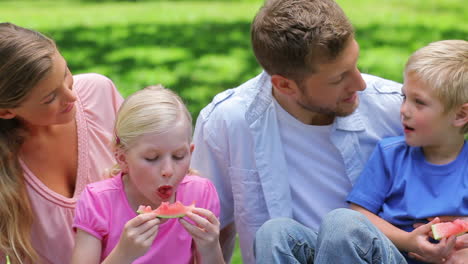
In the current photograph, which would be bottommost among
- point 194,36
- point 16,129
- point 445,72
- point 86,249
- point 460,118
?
point 194,36

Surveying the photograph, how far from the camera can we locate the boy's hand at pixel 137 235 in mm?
3109

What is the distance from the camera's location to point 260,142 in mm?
3834

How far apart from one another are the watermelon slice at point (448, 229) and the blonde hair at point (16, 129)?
71.0 inches

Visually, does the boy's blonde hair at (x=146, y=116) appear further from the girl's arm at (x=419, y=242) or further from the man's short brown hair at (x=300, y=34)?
the girl's arm at (x=419, y=242)

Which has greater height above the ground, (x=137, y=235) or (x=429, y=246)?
(x=137, y=235)

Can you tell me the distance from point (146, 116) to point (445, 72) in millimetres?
1367

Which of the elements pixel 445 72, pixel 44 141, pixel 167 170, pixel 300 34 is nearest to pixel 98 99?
pixel 44 141

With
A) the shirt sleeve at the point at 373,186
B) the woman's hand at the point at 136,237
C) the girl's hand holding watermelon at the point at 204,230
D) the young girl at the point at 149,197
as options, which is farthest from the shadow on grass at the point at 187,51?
the woman's hand at the point at 136,237

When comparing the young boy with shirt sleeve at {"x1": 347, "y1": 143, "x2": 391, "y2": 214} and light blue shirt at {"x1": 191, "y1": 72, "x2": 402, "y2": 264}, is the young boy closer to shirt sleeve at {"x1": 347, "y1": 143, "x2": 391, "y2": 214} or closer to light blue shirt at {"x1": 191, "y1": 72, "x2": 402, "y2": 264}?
shirt sleeve at {"x1": 347, "y1": 143, "x2": 391, "y2": 214}

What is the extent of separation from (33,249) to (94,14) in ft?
33.4

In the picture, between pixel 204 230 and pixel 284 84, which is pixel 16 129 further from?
pixel 284 84

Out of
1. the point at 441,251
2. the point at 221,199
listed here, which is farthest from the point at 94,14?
the point at 441,251

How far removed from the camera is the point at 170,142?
3275 mm

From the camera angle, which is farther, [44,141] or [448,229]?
[44,141]
